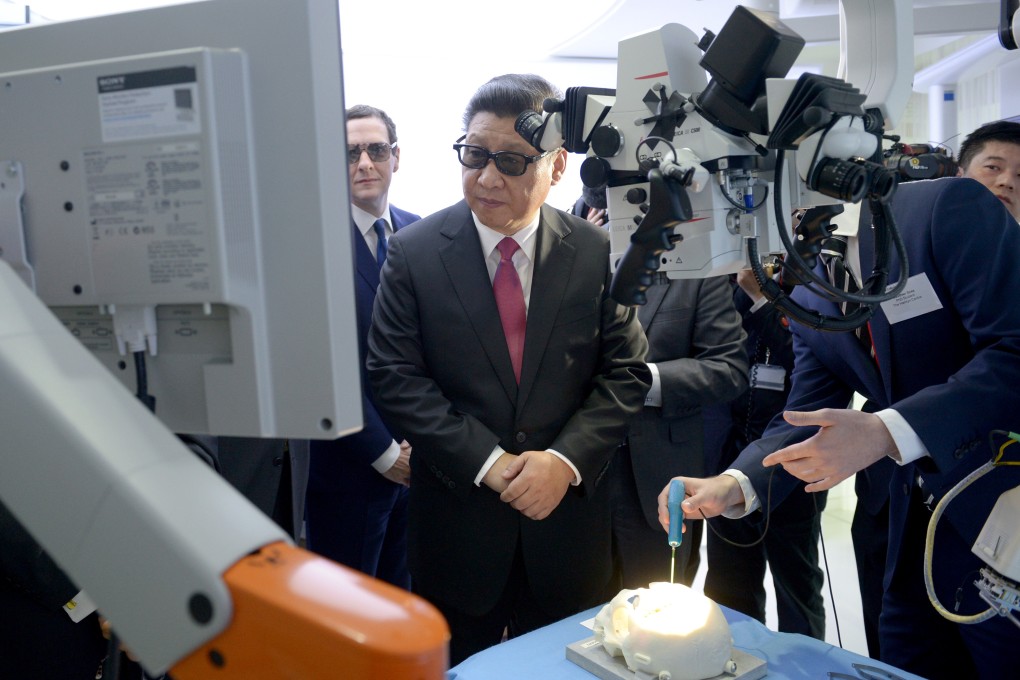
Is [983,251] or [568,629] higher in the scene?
[983,251]

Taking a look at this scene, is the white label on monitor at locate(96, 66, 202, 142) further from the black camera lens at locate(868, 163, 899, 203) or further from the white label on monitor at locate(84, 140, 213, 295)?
the black camera lens at locate(868, 163, 899, 203)

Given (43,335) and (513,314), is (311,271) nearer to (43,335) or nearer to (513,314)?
(43,335)

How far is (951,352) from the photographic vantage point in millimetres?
1620

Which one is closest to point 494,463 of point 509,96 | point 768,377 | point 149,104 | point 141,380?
point 509,96

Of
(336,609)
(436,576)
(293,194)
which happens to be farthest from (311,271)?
(436,576)

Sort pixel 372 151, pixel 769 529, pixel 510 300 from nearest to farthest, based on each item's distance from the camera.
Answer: pixel 510 300, pixel 372 151, pixel 769 529

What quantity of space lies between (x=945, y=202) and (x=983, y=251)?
0.12 meters

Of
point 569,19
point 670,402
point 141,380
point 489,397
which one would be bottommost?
point 670,402

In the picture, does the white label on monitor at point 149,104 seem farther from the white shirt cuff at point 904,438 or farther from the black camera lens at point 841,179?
the white shirt cuff at point 904,438

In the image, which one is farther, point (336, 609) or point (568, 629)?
point (568, 629)

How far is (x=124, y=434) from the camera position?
68 centimetres

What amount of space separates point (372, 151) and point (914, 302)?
5.57 ft

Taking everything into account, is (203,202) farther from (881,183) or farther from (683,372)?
(683,372)

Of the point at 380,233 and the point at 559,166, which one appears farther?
the point at 380,233
